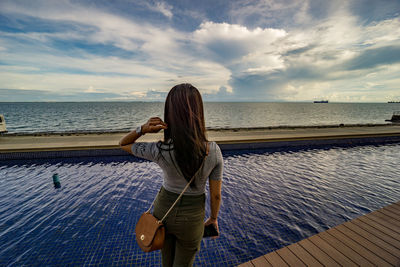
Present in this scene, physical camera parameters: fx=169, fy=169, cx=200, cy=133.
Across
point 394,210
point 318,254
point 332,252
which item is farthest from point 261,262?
point 394,210

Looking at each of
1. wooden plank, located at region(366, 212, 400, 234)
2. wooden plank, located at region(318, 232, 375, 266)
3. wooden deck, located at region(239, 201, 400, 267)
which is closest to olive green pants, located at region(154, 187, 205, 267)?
wooden deck, located at region(239, 201, 400, 267)

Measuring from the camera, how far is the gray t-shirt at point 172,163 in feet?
4.01

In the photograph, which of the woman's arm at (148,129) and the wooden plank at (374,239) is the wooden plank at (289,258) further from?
the woman's arm at (148,129)

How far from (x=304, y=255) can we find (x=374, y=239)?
147cm

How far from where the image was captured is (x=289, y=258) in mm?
2740

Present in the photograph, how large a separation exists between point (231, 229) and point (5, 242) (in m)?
5.15

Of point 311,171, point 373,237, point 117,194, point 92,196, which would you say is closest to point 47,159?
point 92,196

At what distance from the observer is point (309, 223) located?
4484 mm

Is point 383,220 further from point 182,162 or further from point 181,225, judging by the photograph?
point 182,162

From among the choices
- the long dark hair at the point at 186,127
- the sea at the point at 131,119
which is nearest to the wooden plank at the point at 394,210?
the long dark hair at the point at 186,127

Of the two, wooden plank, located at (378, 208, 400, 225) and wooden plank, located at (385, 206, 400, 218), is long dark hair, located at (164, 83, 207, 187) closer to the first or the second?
wooden plank, located at (378, 208, 400, 225)

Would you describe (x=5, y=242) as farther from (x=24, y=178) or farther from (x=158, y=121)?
(x=158, y=121)

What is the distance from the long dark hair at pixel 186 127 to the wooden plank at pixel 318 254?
119 inches

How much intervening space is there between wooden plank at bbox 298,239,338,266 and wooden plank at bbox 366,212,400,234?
1.79 m
